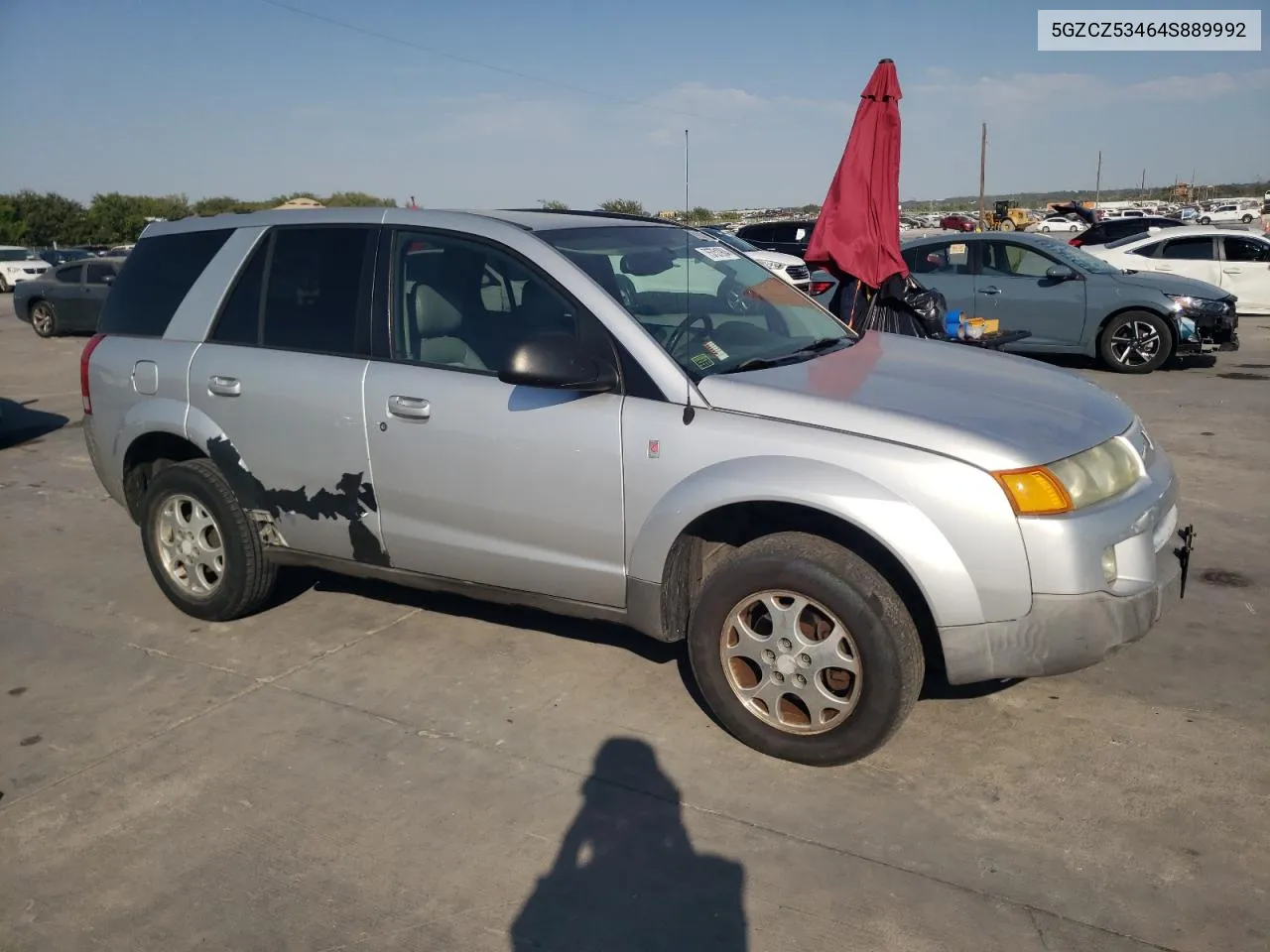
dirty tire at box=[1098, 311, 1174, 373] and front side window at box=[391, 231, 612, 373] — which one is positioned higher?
front side window at box=[391, 231, 612, 373]

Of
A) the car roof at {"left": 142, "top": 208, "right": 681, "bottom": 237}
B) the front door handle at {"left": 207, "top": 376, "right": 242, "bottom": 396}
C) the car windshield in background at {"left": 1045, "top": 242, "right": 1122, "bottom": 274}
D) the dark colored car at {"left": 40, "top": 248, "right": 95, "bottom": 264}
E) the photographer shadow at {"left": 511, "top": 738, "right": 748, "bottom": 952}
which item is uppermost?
the dark colored car at {"left": 40, "top": 248, "right": 95, "bottom": 264}

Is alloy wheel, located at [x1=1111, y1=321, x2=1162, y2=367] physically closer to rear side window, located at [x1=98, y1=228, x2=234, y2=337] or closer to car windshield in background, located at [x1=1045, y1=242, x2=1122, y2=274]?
car windshield in background, located at [x1=1045, y1=242, x2=1122, y2=274]

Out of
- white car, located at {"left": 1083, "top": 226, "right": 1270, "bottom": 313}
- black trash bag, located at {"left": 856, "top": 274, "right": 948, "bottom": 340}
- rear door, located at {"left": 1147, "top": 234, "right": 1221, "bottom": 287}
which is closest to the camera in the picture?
black trash bag, located at {"left": 856, "top": 274, "right": 948, "bottom": 340}

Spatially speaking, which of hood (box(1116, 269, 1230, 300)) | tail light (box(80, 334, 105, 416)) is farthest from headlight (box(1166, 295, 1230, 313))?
tail light (box(80, 334, 105, 416))

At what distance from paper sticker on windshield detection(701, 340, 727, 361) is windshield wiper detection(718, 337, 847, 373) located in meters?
0.08

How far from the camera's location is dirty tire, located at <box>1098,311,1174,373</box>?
37.7 ft

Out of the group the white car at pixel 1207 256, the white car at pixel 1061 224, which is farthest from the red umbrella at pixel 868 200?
the white car at pixel 1061 224

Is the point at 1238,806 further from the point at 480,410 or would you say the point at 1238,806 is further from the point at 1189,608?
the point at 480,410

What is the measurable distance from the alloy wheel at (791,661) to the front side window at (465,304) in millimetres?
1226

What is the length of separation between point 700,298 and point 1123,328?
9.03 m

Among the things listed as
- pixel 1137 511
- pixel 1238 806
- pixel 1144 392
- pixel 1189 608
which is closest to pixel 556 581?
pixel 1137 511

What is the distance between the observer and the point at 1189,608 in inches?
191

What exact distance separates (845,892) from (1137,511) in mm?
1548

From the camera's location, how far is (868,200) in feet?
26.2
